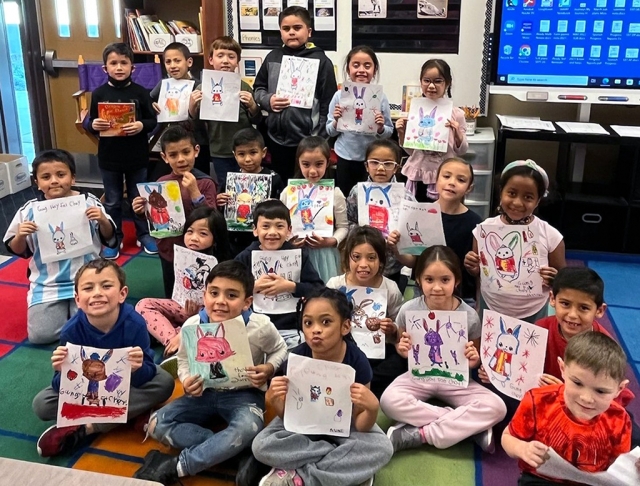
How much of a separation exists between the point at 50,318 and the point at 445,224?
1.83m

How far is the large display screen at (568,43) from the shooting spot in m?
3.89

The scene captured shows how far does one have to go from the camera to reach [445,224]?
9.25 ft

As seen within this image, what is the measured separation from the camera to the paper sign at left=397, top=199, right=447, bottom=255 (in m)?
2.71

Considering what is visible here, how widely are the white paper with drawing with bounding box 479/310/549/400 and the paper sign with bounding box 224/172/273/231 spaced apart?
1.41 meters

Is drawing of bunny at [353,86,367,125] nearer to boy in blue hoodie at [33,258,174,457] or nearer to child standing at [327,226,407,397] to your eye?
child standing at [327,226,407,397]

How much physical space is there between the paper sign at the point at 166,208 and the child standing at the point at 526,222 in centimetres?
142

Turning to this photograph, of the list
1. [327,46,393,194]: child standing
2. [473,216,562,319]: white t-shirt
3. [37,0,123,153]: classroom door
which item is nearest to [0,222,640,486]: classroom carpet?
[473,216,562,319]: white t-shirt

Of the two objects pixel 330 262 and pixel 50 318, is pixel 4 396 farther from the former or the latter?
pixel 330 262

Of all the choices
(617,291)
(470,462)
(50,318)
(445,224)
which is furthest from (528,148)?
(50,318)

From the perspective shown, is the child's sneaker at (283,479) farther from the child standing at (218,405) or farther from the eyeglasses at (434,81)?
the eyeglasses at (434,81)

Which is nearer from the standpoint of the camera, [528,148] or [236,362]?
[236,362]

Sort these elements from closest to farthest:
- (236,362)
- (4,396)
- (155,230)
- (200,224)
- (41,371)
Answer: (236,362), (4,396), (41,371), (200,224), (155,230)

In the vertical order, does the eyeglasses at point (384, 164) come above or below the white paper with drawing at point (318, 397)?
above

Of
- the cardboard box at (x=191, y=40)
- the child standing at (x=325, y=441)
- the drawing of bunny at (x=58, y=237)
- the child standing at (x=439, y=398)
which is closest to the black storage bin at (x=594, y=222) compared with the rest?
the child standing at (x=439, y=398)
